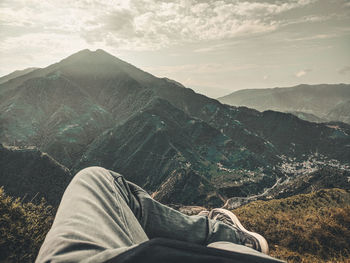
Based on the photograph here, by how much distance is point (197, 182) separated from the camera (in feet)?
309

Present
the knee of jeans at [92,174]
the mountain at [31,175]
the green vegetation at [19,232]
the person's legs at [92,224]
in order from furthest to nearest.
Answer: the mountain at [31,175]
the green vegetation at [19,232]
the knee of jeans at [92,174]
the person's legs at [92,224]

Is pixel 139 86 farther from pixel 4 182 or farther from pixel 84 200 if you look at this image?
pixel 84 200

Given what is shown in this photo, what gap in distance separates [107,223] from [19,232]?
16.0ft

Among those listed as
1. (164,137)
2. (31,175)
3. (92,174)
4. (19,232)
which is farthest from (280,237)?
(164,137)

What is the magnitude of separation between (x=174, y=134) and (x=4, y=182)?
78731 mm

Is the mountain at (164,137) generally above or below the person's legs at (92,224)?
below

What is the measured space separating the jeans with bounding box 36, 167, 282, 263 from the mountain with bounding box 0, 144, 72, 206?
9056 centimetres

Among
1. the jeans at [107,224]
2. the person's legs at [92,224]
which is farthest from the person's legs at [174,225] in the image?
the person's legs at [92,224]

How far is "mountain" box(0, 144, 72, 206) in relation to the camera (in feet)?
270

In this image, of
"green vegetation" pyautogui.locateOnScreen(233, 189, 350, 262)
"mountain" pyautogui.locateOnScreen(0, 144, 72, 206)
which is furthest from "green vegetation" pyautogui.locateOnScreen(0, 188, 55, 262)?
"mountain" pyautogui.locateOnScreen(0, 144, 72, 206)

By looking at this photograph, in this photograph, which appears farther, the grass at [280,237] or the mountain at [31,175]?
the mountain at [31,175]

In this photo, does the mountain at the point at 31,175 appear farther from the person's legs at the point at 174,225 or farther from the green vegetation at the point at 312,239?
the person's legs at the point at 174,225

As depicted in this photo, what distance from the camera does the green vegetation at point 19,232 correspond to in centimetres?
454

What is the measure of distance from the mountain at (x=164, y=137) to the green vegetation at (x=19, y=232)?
84986 millimetres
